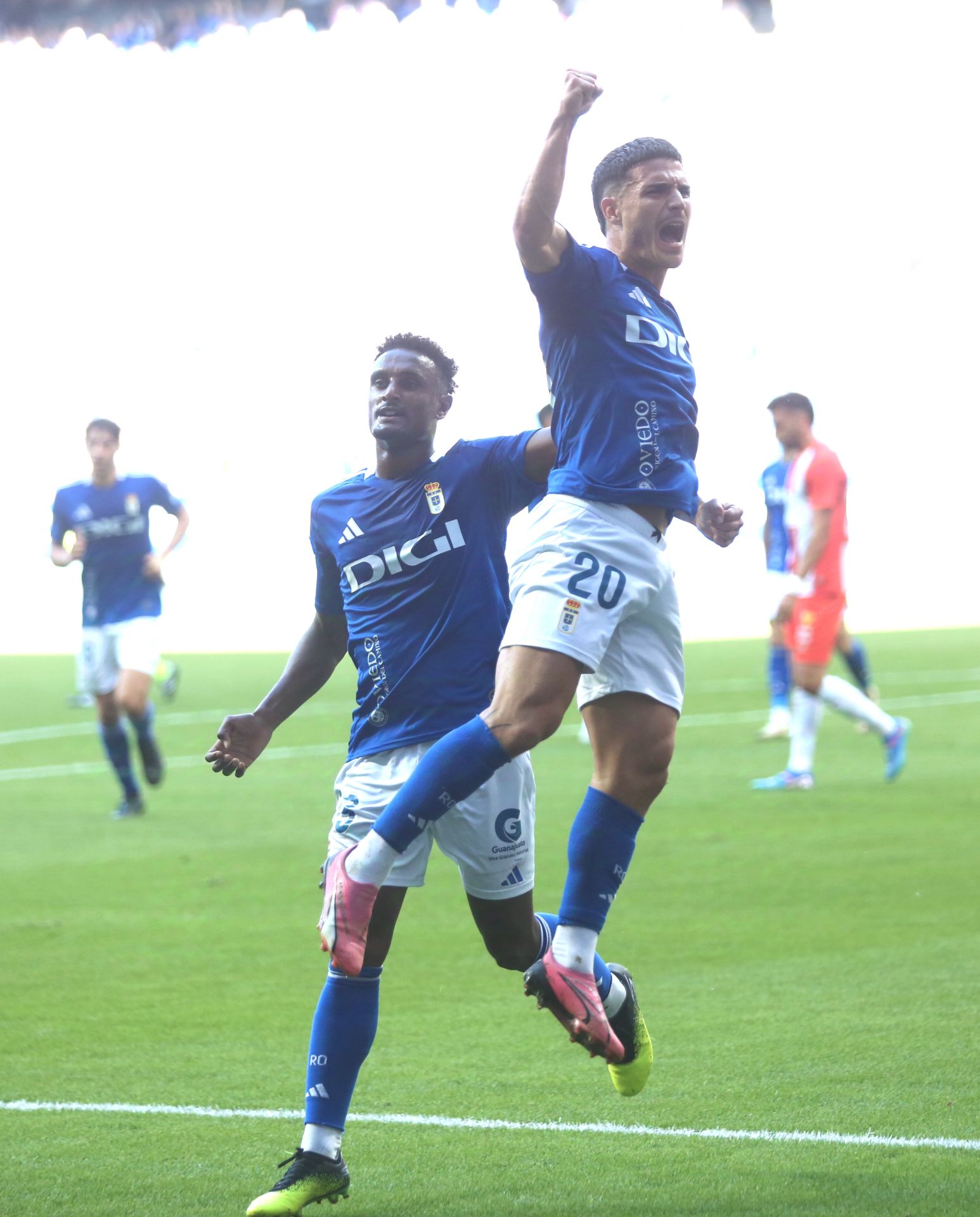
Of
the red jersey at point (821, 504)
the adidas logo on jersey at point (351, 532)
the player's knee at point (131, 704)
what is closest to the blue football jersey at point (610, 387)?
the adidas logo on jersey at point (351, 532)

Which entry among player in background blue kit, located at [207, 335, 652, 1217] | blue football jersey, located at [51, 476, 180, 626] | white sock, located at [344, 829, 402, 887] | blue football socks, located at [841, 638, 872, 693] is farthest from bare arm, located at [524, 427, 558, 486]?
blue football socks, located at [841, 638, 872, 693]

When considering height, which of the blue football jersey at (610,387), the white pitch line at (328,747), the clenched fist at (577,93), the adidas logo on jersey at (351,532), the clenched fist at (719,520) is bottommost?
the white pitch line at (328,747)

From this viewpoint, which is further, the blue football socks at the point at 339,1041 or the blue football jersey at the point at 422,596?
the blue football jersey at the point at 422,596

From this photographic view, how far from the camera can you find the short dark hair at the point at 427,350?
14.8 ft

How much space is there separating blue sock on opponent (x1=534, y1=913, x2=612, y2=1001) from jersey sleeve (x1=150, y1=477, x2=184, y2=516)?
24.3ft

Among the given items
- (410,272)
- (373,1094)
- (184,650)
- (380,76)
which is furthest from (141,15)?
(373,1094)

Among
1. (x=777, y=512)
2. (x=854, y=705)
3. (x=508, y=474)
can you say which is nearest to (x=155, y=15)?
(x=777, y=512)

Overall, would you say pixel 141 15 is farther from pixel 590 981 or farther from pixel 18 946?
pixel 590 981

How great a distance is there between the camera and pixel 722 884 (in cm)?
809

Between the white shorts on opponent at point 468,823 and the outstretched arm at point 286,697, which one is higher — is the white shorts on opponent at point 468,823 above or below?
below

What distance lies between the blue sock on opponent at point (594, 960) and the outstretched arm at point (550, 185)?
5.43 ft

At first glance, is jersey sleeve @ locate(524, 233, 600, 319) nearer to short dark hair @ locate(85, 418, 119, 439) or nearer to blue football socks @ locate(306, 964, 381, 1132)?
blue football socks @ locate(306, 964, 381, 1132)

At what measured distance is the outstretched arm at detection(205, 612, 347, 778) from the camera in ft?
14.6

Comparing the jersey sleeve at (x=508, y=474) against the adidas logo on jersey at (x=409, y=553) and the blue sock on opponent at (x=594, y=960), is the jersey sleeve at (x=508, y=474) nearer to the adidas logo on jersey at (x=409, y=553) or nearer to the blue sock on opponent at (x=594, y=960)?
the adidas logo on jersey at (x=409, y=553)
